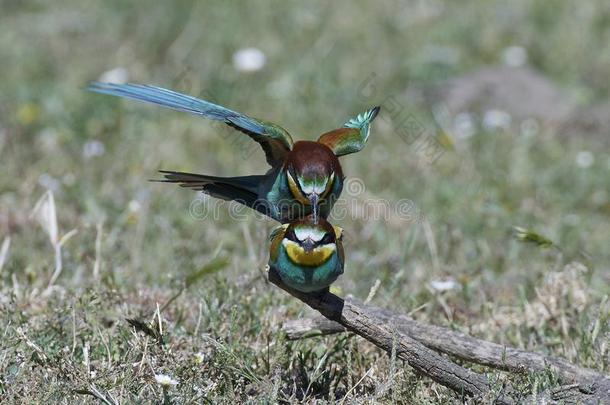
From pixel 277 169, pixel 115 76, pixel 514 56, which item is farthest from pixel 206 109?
pixel 514 56

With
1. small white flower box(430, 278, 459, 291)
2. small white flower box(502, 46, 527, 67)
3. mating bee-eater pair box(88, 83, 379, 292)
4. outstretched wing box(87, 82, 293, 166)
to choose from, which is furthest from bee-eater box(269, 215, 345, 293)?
small white flower box(502, 46, 527, 67)

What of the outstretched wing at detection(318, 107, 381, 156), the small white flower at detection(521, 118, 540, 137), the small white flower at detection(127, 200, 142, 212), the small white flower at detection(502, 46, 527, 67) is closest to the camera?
the outstretched wing at detection(318, 107, 381, 156)

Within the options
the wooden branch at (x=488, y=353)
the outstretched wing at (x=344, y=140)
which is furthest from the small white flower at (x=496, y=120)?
the wooden branch at (x=488, y=353)

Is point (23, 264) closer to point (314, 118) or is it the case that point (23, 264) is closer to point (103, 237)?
point (103, 237)

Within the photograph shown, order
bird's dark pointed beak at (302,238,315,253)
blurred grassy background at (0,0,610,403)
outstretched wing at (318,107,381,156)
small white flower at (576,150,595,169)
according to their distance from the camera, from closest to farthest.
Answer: bird's dark pointed beak at (302,238,315,253) < outstretched wing at (318,107,381,156) < blurred grassy background at (0,0,610,403) < small white flower at (576,150,595,169)

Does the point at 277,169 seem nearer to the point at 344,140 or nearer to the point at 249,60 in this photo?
the point at 344,140

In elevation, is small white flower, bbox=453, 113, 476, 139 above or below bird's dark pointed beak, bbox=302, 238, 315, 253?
above

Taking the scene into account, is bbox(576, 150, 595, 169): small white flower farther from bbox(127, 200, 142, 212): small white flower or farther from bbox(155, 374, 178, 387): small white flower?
bbox(155, 374, 178, 387): small white flower
